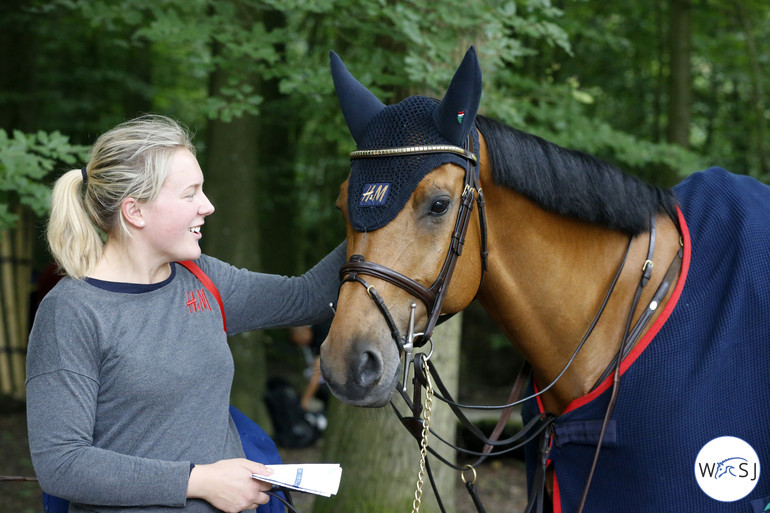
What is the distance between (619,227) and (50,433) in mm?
1807

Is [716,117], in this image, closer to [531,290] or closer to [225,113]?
[225,113]

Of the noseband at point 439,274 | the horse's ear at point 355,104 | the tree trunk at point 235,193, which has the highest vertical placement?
the horse's ear at point 355,104

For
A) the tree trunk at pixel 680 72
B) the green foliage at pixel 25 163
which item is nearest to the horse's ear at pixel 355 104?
the green foliage at pixel 25 163

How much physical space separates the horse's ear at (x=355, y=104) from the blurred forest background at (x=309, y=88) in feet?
3.98

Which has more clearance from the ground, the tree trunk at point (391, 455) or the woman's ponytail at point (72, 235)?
the woman's ponytail at point (72, 235)

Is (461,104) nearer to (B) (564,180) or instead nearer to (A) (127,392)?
(B) (564,180)

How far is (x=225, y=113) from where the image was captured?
4.06 m

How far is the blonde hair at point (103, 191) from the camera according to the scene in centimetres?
182

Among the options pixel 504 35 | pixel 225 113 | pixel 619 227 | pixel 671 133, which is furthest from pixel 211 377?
pixel 671 133

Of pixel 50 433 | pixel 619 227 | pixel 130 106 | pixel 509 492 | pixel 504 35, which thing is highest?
pixel 504 35

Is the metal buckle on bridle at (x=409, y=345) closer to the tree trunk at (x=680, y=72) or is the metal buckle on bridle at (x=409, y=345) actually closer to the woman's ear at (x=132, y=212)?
the woman's ear at (x=132, y=212)

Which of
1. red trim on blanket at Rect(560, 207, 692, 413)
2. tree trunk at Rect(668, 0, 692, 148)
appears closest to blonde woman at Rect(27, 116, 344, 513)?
red trim on blanket at Rect(560, 207, 692, 413)

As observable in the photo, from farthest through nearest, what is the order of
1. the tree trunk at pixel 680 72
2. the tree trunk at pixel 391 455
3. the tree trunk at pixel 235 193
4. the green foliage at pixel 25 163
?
the tree trunk at pixel 680 72 < the tree trunk at pixel 235 193 < the tree trunk at pixel 391 455 < the green foliage at pixel 25 163

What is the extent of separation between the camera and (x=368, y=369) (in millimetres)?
1880
